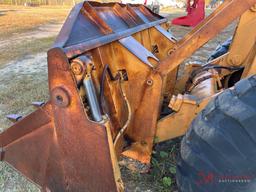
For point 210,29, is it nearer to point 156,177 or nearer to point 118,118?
point 118,118

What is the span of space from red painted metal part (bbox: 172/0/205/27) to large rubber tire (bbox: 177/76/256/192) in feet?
32.1

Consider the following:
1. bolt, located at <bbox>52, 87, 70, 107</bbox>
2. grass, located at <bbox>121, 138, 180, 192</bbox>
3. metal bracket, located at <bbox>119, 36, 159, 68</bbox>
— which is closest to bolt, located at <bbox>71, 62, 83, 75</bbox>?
bolt, located at <bbox>52, 87, 70, 107</bbox>

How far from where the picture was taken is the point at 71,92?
157 centimetres

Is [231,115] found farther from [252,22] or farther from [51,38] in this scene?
[51,38]

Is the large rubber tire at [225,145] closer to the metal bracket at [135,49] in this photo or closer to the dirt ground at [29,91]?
the metal bracket at [135,49]

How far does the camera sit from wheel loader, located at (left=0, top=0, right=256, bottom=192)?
5.11 feet

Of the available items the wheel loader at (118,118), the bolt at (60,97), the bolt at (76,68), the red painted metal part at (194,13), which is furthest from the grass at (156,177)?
the red painted metal part at (194,13)

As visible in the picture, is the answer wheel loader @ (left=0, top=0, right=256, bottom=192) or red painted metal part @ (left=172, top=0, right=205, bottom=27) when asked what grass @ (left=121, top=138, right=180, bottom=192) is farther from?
red painted metal part @ (left=172, top=0, right=205, bottom=27)

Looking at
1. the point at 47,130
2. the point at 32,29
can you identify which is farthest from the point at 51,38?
the point at 47,130

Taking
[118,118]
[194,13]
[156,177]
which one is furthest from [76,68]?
[194,13]

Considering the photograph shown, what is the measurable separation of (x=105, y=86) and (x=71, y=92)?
15.2 inches

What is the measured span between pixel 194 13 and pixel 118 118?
32.0 feet

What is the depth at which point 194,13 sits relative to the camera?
1096 cm

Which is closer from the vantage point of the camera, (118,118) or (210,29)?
(210,29)
